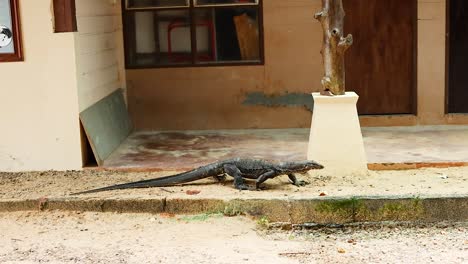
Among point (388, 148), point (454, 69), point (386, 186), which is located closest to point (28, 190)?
point (386, 186)

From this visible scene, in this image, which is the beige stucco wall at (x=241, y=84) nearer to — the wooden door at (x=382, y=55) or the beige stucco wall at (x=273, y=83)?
the beige stucco wall at (x=273, y=83)

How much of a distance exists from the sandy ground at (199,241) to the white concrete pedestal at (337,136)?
1.09 meters

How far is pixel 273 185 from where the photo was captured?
7.75 metres

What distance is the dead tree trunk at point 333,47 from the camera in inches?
311

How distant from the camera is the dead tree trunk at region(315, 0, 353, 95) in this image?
7.90m

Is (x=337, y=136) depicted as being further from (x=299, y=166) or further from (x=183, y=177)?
(x=183, y=177)

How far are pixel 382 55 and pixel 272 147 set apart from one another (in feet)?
8.46

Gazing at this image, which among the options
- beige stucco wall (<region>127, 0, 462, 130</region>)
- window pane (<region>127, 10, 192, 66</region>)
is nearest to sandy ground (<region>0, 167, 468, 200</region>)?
beige stucco wall (<region>127, 0, 462, 130</region>)

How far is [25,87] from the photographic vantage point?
8.56 m

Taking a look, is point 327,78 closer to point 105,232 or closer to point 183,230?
point 183,230

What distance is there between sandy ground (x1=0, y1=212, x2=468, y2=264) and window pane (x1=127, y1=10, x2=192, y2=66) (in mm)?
4287

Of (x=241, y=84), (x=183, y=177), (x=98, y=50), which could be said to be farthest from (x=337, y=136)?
(x=98, y=50)

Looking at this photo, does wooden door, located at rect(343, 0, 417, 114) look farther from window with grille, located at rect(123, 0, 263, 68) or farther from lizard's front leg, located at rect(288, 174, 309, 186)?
lizard's front leg, located at rect(288, 174, 309, 186)

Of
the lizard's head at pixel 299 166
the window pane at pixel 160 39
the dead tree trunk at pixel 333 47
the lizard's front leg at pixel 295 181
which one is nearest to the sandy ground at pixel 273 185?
the lizard's front leg at pixel 295 181
